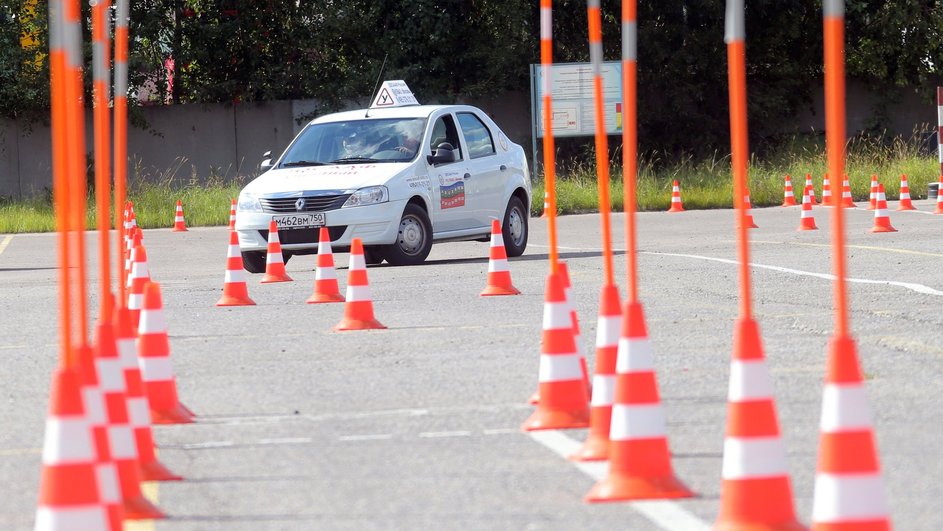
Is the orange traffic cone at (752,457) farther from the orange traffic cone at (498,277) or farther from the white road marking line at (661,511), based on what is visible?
the orange traffic cone at (498,277)

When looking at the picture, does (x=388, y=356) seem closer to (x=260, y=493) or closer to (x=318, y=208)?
(x=260, y=493)

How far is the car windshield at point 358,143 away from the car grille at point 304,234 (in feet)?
3.78

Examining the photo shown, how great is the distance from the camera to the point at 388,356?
10008 millimetres

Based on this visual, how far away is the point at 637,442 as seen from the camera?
5.75 m

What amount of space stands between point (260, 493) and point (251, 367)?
3706mm

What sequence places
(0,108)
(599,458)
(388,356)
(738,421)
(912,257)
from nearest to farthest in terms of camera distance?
(738,421) → (599,458) → (388,356) → (912,257) → (0,108)

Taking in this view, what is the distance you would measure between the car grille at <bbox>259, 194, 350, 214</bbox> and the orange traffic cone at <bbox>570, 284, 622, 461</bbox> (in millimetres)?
10091

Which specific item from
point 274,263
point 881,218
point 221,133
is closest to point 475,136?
point 274,263

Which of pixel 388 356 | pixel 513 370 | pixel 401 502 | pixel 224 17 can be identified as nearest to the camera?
pixel 401 502

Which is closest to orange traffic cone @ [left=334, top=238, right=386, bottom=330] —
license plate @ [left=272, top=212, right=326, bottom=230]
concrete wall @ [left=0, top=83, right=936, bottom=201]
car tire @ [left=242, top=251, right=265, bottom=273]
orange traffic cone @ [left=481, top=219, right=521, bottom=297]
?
orange traffic cone @ [left=481, top=219, right=521, bottom=297]

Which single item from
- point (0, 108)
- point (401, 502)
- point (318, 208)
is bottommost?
point (401, 502)

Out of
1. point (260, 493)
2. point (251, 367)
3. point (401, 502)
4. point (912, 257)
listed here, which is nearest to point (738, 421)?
point (401, 502)

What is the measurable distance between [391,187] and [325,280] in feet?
11.7

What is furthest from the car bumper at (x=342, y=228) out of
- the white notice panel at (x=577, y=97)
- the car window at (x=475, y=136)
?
the white notice panel at (x=577, y=97)
